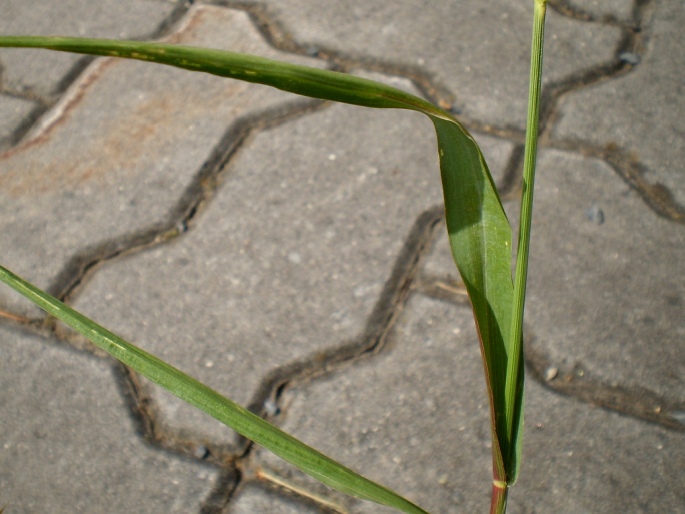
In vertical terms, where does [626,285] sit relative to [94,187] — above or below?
below

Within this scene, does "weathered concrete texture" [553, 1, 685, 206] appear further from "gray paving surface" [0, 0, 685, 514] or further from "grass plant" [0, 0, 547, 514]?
"grass plant" [0, 0, 547, 514]

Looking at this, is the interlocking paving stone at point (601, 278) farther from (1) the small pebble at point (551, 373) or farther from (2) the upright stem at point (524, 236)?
(2) the upright stem at point (524, 236)

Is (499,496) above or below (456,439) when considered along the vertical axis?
above

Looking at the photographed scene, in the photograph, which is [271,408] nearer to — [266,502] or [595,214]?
[266,502]

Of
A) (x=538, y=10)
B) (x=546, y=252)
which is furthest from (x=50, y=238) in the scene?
(x=538, y=10)

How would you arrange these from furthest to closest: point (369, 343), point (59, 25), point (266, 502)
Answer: point (59, 25)
point (369, 343)
point (266, 502)

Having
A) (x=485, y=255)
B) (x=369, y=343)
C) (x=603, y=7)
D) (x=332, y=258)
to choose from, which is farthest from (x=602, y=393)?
(x=603, y=7)

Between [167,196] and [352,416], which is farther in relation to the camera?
[167,196]

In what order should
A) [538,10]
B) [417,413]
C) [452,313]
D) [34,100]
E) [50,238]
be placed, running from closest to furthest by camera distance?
[538,10], [417,413], [452,313], [50,238], [34,100]

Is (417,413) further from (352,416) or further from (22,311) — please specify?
(22,311)
